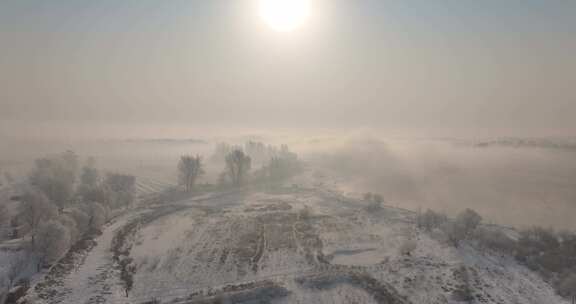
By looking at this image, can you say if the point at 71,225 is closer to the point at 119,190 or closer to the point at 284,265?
the point at 119,190

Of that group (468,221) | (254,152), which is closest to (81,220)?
(468,221)

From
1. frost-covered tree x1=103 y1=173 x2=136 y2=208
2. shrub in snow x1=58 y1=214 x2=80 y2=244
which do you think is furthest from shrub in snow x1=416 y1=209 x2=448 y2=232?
frost-covered tree x1=103 y1=173 x2=136 y2=208

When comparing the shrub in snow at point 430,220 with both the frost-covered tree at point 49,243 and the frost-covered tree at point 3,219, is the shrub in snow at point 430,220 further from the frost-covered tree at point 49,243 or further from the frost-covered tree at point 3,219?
the frost-covered tree at point 3,219

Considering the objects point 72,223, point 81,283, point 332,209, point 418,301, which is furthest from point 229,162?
point 418,301

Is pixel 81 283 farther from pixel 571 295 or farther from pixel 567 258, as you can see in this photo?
pixel 567 258

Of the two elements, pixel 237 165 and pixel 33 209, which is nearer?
pixel 33 209

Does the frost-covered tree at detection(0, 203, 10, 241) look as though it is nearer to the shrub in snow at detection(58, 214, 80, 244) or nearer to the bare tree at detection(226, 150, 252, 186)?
the shrub in snow at detection(58, 214, 80, 244)

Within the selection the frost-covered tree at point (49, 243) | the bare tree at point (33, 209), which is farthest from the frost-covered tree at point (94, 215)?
the frost-covered tree at point (49, 243)
